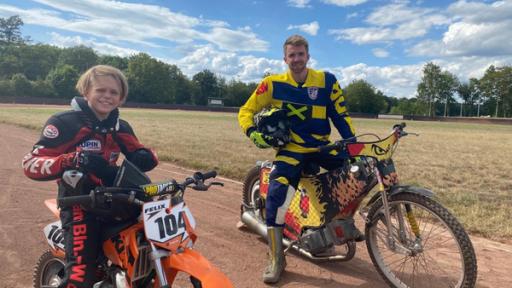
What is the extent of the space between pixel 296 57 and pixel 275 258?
7.11ft

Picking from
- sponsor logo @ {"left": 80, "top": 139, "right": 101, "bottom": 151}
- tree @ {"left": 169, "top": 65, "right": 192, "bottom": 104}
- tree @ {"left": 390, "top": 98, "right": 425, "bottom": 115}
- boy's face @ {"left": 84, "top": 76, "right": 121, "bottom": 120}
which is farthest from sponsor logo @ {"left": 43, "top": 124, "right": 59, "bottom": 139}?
tree @ {"left": 390, "top": 98, "right": 425, "bottom": 115}

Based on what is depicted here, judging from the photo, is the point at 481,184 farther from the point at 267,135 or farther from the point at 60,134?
the point at 60,134

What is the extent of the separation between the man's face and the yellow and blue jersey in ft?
0.48

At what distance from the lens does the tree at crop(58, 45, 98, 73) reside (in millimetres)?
112438

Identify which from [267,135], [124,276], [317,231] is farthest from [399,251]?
[124,276]

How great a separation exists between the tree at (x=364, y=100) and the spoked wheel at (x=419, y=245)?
10984cm

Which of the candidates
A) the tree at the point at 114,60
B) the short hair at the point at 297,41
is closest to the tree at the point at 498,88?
the tree at the point at 114,60

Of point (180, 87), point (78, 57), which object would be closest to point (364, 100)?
point (180, 87)

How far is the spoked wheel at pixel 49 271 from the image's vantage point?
336 centimetres

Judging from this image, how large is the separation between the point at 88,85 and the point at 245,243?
2.98m

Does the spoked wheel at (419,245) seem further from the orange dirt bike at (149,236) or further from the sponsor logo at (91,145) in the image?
the sponsor logo at (91,145)

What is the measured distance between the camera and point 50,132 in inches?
121

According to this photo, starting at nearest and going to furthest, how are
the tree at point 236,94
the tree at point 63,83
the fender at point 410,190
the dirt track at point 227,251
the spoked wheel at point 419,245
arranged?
the spoked wheel at point 419,245 < the fender at point 410,190 < the dirt track at point 227,251 < the tree at point 63,83 < the tree at point 236,94

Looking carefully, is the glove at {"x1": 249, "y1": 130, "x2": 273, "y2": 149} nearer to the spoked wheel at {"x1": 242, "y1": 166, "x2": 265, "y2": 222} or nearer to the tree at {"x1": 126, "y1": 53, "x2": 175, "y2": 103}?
the spoked wheel at {"x1": 242, "y1": 166, "x2": 265, "y2": 222}
